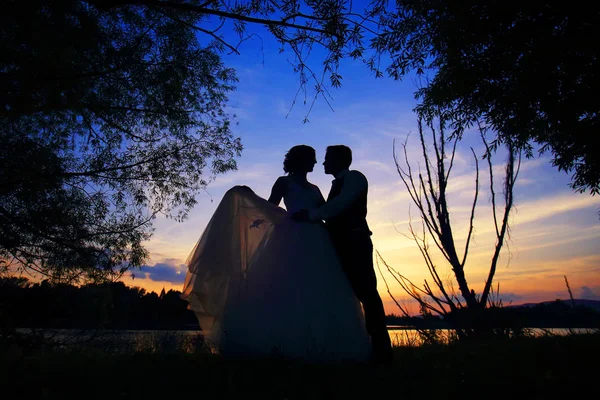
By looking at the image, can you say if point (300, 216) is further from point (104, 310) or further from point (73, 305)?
point (73, 305)

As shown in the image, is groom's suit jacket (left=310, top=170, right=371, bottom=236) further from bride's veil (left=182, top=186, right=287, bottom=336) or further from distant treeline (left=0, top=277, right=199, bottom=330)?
distant treeline (left=0, top=277, right=199, bottom=330)

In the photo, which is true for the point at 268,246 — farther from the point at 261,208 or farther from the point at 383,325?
the point at 383,325

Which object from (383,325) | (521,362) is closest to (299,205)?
(383,325)

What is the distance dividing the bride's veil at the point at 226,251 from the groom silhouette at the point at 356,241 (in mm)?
492

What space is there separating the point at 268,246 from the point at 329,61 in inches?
117

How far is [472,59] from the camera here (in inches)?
239

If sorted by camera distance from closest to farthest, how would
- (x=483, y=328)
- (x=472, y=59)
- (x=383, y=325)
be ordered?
1. (x=383, y=325)
2. (x=472, y=59)
3. (x=483, y=328)

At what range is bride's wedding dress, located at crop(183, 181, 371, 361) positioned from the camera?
4.04 metres

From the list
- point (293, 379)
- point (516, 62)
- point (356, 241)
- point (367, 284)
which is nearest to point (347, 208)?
point (356, 241)

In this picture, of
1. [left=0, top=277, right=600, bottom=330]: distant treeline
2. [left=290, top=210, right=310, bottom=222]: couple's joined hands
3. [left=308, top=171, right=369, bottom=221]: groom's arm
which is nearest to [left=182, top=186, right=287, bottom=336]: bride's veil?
[left=290, top=210, right=310, bottom=222]: couple's joined hands

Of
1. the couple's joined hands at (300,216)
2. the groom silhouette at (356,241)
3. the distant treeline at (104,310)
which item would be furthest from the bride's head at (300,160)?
the distant treeline at (104,310)

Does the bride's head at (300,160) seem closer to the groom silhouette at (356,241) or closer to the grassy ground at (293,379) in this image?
the groom silhouette at (356,241)

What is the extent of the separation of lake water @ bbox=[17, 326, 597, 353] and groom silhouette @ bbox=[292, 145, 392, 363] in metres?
2.04

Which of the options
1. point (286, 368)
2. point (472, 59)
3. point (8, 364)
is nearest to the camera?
point (286, 368)
